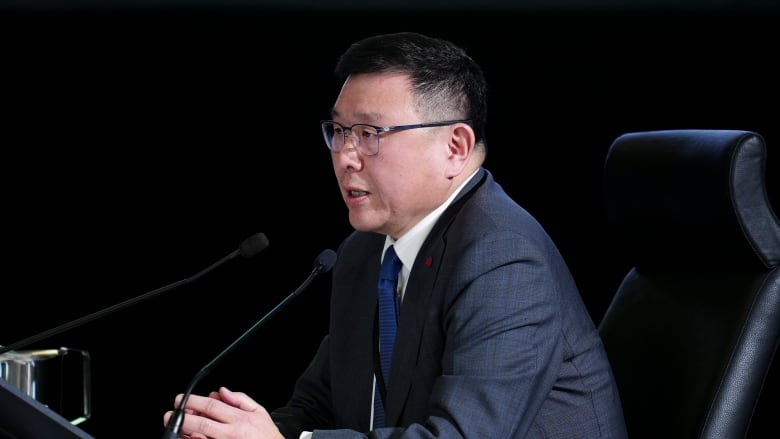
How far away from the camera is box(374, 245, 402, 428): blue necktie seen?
71.0 inches

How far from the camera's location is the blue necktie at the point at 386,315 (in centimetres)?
180

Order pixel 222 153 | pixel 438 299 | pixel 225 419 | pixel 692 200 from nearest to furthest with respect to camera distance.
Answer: pixel 225 419, pixel 438 299, pixel 692 200, pixel 222 153

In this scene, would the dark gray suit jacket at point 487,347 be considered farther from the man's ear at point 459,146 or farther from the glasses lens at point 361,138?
the glasses lens at point 361,138

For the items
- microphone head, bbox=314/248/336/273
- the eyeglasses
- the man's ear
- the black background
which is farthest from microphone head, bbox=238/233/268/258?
the black background

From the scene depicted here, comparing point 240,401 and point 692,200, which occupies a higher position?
point 692,200

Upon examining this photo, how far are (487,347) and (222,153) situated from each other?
1.73m

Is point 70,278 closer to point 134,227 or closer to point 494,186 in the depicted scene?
point 134,227

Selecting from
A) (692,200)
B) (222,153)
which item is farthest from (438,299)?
(222,153)

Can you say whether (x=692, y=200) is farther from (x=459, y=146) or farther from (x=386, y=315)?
(x=386, y=315)

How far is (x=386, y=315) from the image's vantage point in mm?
1824

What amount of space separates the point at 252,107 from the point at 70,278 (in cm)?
78

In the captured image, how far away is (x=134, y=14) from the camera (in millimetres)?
3043

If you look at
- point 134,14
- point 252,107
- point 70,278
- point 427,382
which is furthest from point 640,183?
point 70,278

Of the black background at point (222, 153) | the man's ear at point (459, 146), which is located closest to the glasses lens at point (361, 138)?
the man's ear at point (459, 146)
